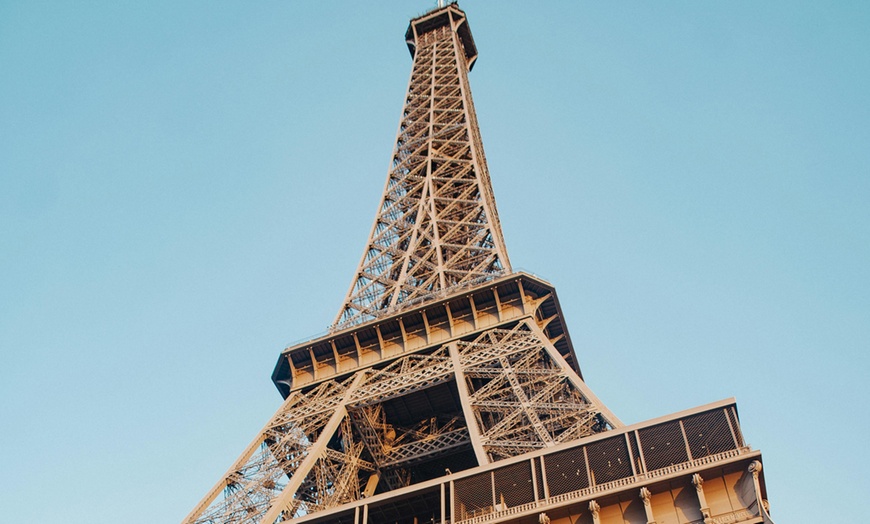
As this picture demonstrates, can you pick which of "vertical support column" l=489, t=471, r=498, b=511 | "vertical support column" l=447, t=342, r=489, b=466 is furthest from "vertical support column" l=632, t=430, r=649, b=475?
"vertical support column" l=447, t=342, r=489, b=466

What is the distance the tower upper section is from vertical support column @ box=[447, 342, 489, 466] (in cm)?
476

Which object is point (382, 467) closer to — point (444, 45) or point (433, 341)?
point (433, 341)

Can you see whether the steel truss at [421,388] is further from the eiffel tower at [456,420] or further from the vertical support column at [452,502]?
the vertical support column at [452,502]

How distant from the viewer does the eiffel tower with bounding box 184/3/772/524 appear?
22078 millimetres

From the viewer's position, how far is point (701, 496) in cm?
2092

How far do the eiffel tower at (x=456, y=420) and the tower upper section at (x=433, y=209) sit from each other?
15 cm

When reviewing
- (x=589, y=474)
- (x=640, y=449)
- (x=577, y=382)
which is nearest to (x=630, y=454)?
(x=640, y=449)

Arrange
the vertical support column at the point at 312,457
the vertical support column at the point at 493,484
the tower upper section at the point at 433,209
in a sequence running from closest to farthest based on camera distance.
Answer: the vertical support column at the point at 493,484
the vertical support column at the point at 312,457
the tower upper section at the point at 433,209

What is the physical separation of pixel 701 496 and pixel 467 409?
37.1 ft

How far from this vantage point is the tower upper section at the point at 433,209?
44188 mm

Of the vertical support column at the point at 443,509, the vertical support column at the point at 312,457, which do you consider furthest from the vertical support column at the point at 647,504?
the vertical support column at the point at 312,457

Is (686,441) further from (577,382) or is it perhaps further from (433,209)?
(433,209)

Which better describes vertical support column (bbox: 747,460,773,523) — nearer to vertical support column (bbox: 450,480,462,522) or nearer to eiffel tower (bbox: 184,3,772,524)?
eiffel tower (bbox: 184,3,772,524)

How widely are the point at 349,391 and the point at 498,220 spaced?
21.7 metres
